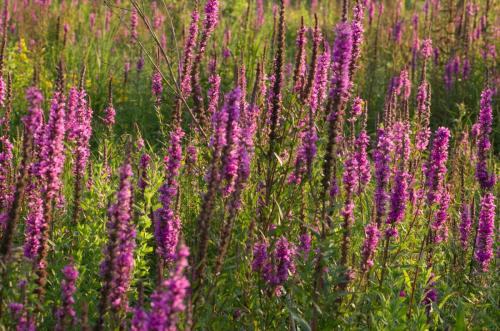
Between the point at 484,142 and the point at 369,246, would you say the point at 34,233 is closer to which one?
the point at 369,246

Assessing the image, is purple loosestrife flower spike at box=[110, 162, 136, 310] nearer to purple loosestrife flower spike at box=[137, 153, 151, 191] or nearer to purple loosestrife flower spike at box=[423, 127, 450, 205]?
purple loosestrife flower spike at box=[137, 153, 151, 191]

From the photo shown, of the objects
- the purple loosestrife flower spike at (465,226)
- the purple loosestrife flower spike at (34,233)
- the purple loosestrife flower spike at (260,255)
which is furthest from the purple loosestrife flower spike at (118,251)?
the purple loosestrife flower spike at (465,226)

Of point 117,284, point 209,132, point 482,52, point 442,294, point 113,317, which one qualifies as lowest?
point 442,294

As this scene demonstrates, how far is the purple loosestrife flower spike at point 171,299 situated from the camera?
1.73 metres

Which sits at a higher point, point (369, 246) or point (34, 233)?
point (34, 233)

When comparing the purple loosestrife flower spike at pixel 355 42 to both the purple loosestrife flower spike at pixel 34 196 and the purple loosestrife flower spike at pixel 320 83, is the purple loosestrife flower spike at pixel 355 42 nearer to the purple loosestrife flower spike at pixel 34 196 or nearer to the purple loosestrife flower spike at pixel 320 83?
the purple loosestrife flower spike at pixel 320 83

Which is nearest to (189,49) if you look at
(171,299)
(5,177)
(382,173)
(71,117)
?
(71,117)

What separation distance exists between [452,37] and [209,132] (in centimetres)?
674

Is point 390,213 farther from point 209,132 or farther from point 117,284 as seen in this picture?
point 117,284

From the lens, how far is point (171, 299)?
1.76 meters

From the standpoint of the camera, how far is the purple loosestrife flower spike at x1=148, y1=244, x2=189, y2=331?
1729 mm

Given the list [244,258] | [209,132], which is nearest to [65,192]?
[209,132]

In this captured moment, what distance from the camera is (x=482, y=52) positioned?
29.5 feet

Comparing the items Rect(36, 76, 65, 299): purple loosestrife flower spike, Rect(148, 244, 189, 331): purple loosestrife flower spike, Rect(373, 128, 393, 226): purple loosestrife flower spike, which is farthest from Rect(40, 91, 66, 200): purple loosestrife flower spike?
Rect(373, 128, 393, 226): purple loosestrife flower spike
